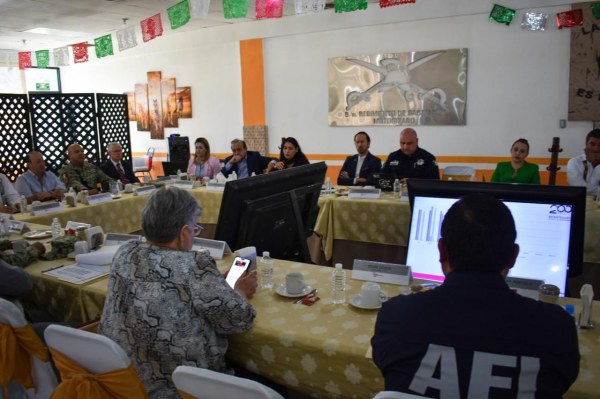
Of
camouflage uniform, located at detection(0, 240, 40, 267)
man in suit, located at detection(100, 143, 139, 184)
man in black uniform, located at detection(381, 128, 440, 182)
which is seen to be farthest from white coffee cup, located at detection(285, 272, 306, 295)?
man in suit, located at detection(100, 143, 139, 184)

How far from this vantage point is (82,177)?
5520mm

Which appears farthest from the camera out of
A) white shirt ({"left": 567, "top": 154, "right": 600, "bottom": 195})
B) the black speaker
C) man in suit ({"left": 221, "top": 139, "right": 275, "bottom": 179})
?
the black speaker

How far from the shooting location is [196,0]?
16.0 feet

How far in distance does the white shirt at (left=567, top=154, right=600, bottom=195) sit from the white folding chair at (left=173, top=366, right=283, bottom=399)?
4381 mm

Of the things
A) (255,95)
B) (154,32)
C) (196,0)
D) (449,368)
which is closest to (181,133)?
(255,95)

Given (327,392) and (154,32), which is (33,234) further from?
(154,32)

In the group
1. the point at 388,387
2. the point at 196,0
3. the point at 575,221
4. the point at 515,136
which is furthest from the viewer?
the point at 515,136

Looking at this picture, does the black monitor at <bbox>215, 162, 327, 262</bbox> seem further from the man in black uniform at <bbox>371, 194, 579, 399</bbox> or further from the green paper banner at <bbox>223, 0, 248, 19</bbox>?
the green paper banner at <bbox>223, 0, 248, 19</bbox>

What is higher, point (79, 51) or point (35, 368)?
point (79, 51)

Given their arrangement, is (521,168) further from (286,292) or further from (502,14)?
(286,292)

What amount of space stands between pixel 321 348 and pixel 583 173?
4.15m

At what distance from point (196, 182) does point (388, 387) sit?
476 centimetres

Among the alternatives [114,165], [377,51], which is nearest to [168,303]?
[114,165]

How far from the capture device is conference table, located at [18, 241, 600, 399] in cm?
151
